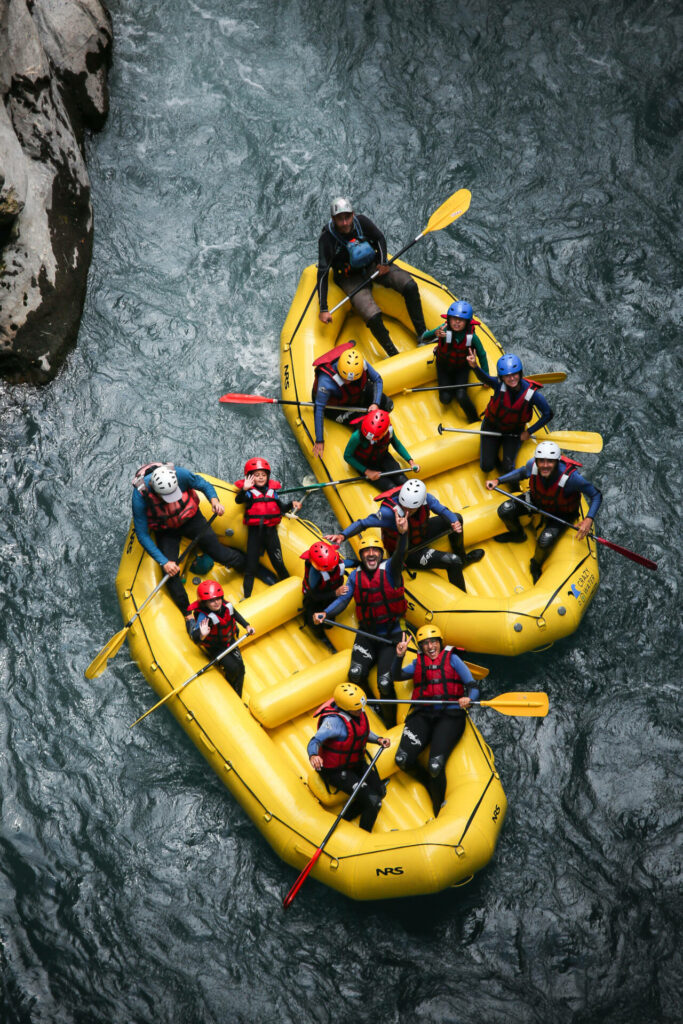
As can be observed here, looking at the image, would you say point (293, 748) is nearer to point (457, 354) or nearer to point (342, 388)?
point (342, 388)

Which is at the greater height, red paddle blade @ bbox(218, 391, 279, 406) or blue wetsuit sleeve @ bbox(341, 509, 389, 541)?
red paddle blade @ bbox(218, 391, 279, 406)

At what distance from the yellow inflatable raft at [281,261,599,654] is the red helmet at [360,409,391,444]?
421 millimetres

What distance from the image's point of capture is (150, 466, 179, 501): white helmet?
6.23 m

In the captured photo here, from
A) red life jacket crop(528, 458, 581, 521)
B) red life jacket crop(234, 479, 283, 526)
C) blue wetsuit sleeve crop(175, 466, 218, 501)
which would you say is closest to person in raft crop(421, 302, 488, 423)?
red life jacket crop(528, 458, 581, 521)

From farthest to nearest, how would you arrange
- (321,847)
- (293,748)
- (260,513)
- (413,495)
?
(260,513) → (413,495) → (293,748) → (321,847)

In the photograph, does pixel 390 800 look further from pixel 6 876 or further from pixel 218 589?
pixel 6 876

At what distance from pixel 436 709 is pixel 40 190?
17.7 feet

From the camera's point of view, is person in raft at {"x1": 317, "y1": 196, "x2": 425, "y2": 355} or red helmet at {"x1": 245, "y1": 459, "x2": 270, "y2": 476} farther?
person in raft at {"x1": 317, "y1": 196, "x2": 425, "y2": 355}

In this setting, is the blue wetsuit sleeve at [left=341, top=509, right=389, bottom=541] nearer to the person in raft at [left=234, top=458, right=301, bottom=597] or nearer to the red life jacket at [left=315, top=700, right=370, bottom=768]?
the person in raft at [left=234, top=458, right=301, bottom=597]

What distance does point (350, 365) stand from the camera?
6816mm

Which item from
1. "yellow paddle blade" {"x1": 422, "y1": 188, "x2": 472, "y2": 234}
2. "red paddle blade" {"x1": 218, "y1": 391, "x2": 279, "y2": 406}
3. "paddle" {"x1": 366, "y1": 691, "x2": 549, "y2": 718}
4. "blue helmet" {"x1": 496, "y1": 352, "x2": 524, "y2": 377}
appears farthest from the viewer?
"yellow paddle blade" {"x1": 422, "y1": 188, "x2": 472, "y2": 234}

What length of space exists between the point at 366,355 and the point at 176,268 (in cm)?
219

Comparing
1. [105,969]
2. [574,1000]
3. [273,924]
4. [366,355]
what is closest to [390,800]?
[273,924]

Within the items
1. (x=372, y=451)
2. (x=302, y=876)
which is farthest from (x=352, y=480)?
(x=302, y=876)
